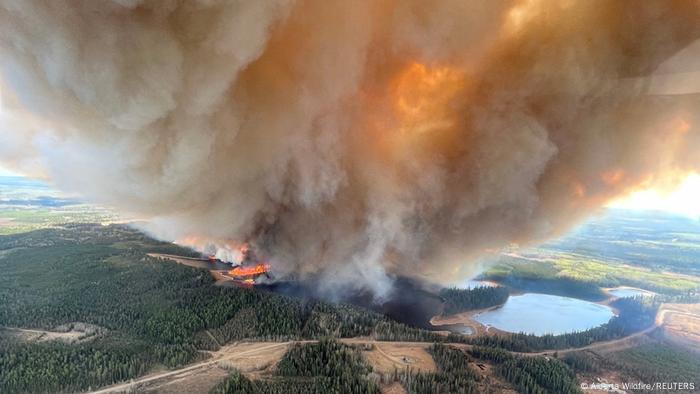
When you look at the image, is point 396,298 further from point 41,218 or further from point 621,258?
point 41,218

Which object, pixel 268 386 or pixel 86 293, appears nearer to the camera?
pixel 268 386

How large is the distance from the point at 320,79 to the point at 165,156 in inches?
301

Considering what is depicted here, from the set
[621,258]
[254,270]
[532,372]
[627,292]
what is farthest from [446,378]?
[621,258]

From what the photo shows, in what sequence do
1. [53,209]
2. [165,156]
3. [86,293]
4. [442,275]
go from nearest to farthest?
[165,156] → [86,293] → [442,275] → [53,209]

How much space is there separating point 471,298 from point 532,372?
1652 centimetres

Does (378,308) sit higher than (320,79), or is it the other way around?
(320,79)

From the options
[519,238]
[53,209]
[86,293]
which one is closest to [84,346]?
[86,293]

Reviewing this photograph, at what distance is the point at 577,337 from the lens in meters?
29.3

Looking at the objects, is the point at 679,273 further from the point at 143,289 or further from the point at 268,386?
the point at 143,289

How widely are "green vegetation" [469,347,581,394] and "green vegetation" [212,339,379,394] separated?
7088mm

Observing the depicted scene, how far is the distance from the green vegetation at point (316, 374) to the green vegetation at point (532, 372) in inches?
279

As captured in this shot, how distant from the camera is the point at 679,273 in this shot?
48.6 metres

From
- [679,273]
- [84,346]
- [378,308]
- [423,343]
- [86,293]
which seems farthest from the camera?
[679,273]

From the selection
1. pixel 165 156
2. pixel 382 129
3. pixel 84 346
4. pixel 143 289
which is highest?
pixel 382 129
